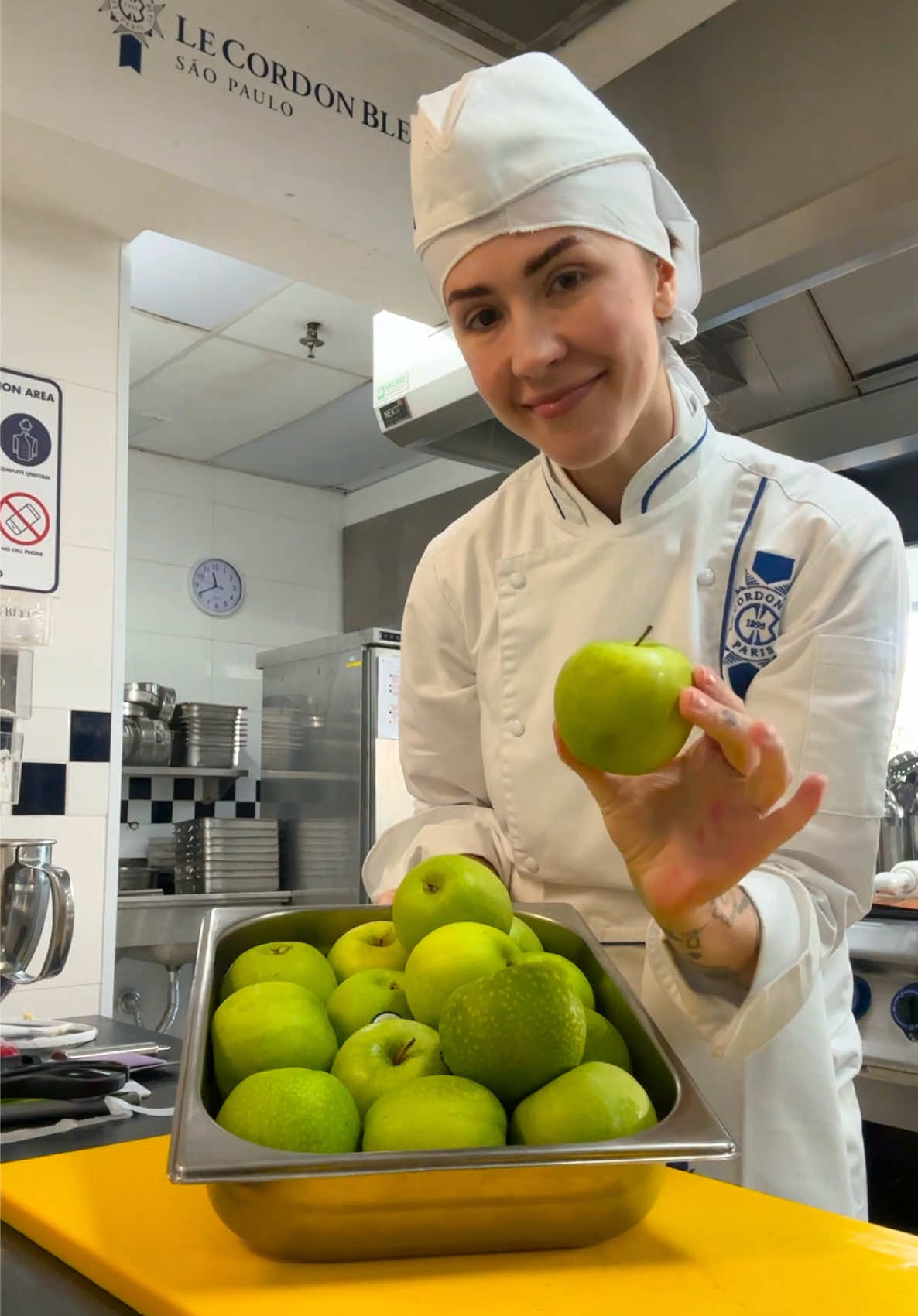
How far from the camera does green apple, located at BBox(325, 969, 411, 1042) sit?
73cm

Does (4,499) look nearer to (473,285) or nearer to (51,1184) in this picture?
(473,285)

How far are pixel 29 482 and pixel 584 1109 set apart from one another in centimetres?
223

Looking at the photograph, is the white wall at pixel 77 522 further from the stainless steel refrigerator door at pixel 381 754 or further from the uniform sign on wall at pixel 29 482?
the stainless steel refrigerator door at pixel 381 754

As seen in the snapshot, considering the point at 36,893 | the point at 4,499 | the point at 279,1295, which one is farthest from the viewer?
the point at 4,499

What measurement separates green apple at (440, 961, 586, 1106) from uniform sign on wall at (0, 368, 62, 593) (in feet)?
6.70

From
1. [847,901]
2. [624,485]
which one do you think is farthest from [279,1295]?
[624,485]

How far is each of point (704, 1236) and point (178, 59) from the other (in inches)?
88.8

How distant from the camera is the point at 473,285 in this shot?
104 cm

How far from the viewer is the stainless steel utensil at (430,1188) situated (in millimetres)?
520

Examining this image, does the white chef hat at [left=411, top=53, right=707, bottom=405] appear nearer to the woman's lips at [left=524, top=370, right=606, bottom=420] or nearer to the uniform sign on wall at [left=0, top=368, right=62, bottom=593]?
the woman's lips at [left=524, top=370, right=606, bottom=420]

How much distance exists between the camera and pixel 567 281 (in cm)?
102

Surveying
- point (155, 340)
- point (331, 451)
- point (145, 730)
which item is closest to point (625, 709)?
point (155, 340)

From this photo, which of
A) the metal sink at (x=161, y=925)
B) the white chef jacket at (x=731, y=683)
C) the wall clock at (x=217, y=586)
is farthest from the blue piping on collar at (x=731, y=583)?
the wall clock at (x=217, y=586)

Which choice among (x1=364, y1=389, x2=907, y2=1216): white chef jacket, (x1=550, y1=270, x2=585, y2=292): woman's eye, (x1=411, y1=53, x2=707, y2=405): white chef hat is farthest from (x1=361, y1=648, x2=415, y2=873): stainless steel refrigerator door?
(x1=550, y1=270, x2=585, y2=292): woman's eye
